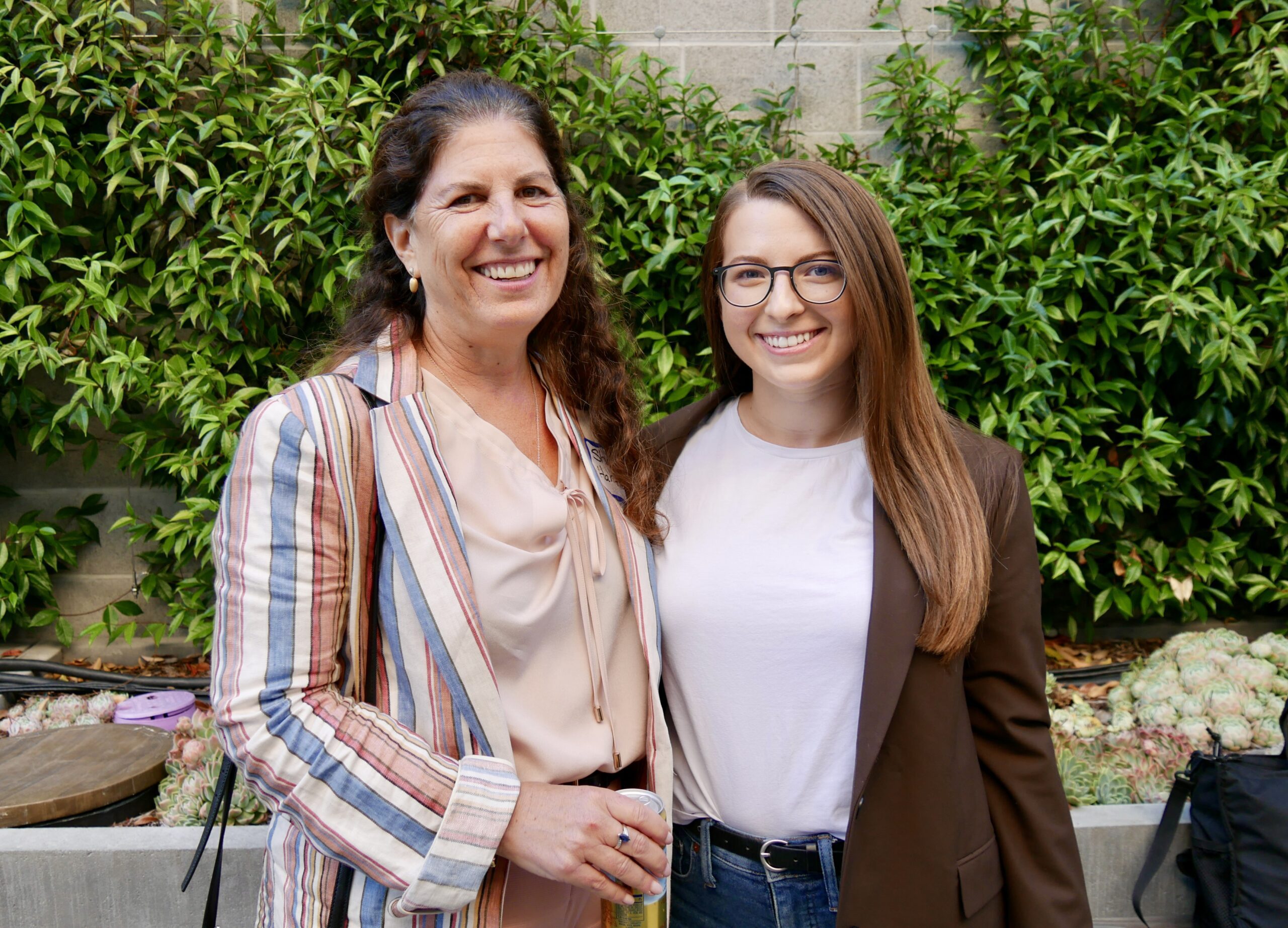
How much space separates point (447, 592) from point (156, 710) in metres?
2.29

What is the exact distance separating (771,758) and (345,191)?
2.46 meters

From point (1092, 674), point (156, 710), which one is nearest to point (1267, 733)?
point (1092, 674)

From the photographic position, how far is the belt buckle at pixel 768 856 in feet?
Answer: 4.91

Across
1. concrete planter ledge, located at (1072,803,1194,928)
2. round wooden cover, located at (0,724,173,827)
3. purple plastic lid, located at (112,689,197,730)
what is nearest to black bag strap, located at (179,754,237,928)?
round wooden cover, located at (0,724,173,827)

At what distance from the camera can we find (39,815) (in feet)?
7.78

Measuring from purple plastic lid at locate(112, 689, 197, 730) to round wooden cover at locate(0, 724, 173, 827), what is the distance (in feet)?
0.27

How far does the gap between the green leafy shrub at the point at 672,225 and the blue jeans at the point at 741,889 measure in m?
1.76

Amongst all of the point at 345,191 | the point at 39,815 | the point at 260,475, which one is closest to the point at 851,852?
the point at 260,475

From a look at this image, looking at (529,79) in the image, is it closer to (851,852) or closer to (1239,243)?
(1239,243)

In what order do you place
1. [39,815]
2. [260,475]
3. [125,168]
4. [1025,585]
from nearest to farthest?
[260,475]
[1025,585]
[39,815]
[125,168]

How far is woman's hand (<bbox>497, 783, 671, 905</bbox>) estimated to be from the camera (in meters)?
1.20

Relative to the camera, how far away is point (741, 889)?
1.53 meters

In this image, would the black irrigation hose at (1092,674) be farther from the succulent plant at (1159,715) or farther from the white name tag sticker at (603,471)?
the white name tag sticker at (603,471)

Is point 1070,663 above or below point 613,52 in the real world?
below
